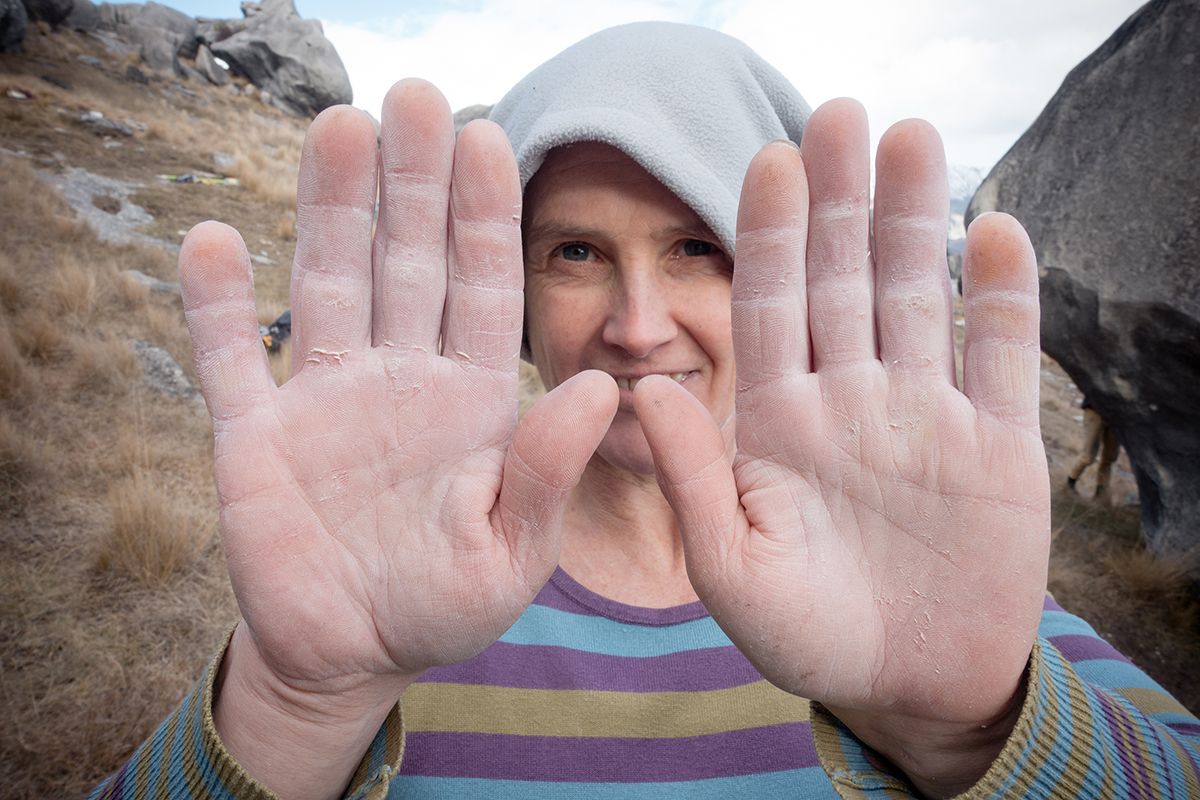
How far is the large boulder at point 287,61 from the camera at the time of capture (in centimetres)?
2073

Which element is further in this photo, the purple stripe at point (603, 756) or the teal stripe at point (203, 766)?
the purple stripe at point (603, 756)

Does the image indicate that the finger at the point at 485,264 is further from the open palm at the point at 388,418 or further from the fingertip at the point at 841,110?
the fingertip at the point at 841,110

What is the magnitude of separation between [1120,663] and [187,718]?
1.58m

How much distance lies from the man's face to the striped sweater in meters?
0.41

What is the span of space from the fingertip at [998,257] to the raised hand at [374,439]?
18.5 inches

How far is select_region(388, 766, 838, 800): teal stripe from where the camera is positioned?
0.97 meters

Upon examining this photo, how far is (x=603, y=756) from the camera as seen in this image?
1.02 metres

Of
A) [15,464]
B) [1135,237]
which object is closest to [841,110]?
[1135,237]

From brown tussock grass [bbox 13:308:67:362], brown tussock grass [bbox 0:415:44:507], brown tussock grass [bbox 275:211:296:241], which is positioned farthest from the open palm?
brown tussock grass [bbox 275:211:296:241]

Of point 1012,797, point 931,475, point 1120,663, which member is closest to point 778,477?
point 931,475

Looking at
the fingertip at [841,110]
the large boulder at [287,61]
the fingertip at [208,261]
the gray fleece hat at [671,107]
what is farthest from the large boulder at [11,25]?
the fingertip at [841,110]

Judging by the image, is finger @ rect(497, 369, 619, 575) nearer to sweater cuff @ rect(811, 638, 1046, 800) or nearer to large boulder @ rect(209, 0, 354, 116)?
sweater cuff @ rect(811, 638, 1046, 800)

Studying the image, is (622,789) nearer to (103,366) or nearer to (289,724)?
(289,724)

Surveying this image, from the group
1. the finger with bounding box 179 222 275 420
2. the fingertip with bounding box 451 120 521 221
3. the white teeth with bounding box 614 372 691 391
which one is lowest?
the white teeth with bounding box 614 372 691 391
